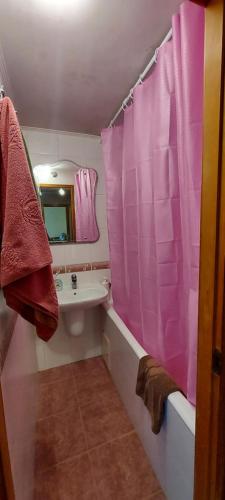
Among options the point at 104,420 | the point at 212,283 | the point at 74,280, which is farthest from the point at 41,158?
the point at 104,420

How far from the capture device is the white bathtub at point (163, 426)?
2.77 feet

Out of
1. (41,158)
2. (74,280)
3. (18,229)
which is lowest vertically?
(74,280)

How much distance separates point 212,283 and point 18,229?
57cm

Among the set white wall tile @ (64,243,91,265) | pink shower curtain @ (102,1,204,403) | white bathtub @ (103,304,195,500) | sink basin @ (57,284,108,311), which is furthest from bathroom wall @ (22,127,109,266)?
white bathtub @ (103,304,195,500)

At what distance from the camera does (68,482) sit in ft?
3.67

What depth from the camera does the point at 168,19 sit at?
0.88 metres

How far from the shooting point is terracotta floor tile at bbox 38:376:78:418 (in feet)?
5.06

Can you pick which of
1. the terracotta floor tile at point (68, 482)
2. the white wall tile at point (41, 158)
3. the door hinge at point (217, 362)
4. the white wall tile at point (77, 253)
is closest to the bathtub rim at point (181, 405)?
the door hinge at point (217, 362)

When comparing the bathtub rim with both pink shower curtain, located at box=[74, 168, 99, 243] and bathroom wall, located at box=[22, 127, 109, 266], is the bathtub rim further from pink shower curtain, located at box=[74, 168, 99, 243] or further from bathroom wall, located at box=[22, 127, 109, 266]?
pink shower curtain, located at box=[74, 168, 99, 243]

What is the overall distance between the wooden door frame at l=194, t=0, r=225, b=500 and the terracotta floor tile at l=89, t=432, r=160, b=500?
0.50 meters

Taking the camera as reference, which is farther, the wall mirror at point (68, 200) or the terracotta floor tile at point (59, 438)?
the wall mirror at point (68, 200)

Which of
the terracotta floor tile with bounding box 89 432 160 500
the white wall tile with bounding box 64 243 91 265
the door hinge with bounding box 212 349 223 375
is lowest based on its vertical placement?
the terracotta floor tile with bounding box 89 432 160 500

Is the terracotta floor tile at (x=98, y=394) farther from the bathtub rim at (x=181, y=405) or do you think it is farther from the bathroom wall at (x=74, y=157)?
the bathroom wall at (x=74, y=157)

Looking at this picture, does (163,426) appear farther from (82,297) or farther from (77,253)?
(77,253)
